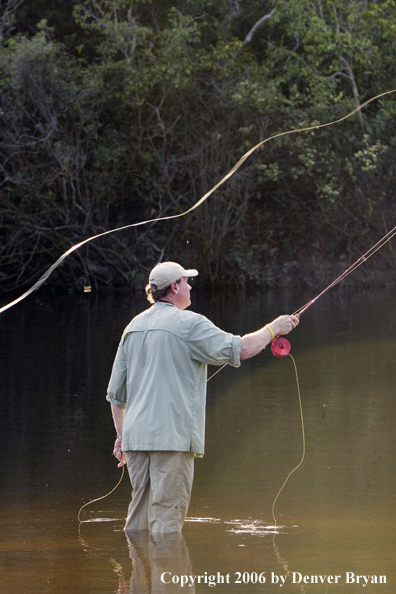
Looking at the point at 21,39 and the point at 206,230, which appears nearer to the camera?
the point at 21,39

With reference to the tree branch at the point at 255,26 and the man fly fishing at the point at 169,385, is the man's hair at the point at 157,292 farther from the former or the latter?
the tree branch at the point at 255,26

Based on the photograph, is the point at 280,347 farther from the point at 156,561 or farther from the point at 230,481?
the point at 230,481

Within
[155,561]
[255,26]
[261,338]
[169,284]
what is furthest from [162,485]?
[255,26]

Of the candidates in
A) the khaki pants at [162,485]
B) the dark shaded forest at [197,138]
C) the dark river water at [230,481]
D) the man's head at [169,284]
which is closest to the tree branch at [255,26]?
the dark shaded forest at [197,138]

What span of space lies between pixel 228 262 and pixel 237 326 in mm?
9813

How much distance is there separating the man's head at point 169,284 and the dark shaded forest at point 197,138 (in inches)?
634

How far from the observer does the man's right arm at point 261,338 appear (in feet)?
14.5

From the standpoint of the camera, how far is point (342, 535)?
16.1 feet

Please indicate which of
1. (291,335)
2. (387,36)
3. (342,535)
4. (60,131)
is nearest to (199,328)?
(342,535)

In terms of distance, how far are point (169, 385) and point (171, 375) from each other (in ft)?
0.15

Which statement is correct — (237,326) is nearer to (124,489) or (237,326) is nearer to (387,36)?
(124,489)

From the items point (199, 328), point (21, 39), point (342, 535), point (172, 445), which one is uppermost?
point (21, 39)

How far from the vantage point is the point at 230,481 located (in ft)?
20.2

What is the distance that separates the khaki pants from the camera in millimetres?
4480
